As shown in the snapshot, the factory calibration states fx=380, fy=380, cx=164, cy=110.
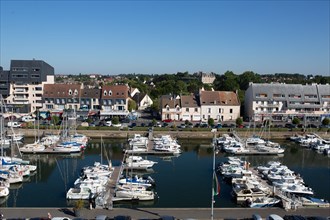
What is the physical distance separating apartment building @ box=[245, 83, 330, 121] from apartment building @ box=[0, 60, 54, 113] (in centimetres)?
3549

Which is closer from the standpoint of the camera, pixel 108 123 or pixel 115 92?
pixel 108 123

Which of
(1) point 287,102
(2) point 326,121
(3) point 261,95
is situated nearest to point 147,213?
(2) point 326,121

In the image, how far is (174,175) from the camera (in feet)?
110

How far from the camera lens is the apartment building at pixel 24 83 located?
210ft

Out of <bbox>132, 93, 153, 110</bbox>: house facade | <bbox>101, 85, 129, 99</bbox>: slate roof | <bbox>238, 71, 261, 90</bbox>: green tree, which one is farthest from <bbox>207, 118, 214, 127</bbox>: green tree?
<bbox>238, 71, 261, 90</bbox>: green tree

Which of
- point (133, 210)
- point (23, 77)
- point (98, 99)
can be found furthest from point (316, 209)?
point (23, 77)

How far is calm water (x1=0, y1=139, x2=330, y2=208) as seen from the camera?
87.5 ft

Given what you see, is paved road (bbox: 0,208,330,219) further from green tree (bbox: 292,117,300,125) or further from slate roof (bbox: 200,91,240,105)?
slate roof (bbox: 200,91,240,105)

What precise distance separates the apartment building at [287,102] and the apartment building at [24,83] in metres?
35.5

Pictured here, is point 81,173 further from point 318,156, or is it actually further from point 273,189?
point 318,156

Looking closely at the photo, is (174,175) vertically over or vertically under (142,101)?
under

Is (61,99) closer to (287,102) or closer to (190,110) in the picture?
(190,110)

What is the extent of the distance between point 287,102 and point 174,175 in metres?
33.7

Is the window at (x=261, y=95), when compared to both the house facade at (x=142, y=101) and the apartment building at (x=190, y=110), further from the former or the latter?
the house facade at (x=142, y=101)
